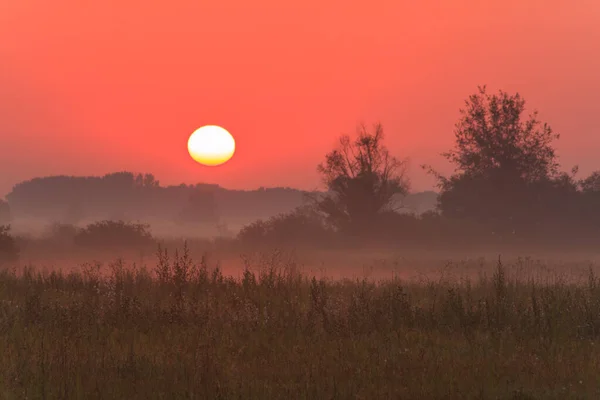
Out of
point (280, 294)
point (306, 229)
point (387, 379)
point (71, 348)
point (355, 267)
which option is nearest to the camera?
point (387, 379)

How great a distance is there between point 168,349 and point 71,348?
1.61 meters

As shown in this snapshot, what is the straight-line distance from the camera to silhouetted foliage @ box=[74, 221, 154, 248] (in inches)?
1941

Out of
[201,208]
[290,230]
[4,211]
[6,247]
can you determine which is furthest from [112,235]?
[4,211]

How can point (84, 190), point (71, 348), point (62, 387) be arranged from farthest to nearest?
point (84, 190) → point (71, 348) → point (62, 387)

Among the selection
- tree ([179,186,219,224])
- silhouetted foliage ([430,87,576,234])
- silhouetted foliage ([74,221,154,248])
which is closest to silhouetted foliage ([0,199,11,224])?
tree ([179,186,219,224])

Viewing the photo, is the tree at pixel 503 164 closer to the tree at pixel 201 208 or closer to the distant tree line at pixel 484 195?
the distant tree line at pixel 484 195

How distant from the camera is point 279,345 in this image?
9523mm

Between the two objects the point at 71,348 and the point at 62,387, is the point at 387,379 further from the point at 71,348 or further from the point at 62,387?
the point at 71,348

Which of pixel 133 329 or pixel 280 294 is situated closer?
pixel 133 329

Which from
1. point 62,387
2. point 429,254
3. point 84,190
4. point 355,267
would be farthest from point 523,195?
point 84,190

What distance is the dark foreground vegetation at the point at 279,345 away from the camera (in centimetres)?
725

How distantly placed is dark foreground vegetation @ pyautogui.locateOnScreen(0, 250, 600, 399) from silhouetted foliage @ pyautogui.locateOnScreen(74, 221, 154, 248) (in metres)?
35.8

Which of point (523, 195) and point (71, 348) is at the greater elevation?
point (523, 195)

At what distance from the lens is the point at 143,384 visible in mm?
7379
